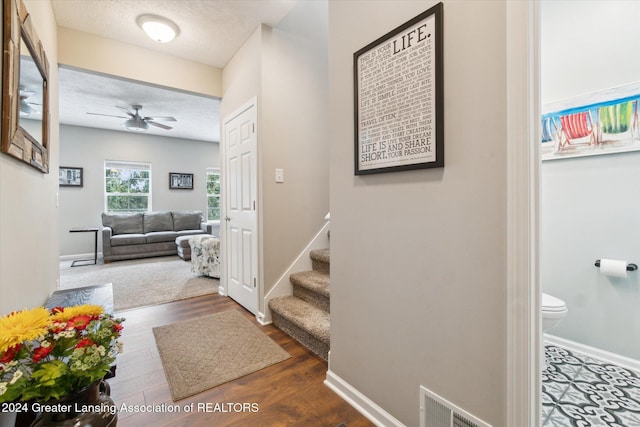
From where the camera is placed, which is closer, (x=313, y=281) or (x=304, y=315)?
(x=304, y=315)

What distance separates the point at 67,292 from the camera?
208 centimetres

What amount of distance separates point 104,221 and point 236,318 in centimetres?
468

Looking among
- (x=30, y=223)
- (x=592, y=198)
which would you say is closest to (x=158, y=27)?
(x=30, y=223)

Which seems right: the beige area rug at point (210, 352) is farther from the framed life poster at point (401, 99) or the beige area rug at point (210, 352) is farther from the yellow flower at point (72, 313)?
the framed life poster at point (401, 99)

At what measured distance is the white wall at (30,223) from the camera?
1.17 metres

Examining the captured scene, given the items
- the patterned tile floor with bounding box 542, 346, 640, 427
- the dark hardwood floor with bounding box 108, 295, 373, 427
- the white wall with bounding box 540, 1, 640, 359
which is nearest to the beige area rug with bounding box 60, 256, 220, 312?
the dark hardwood floor with bounding box 108, 295, 373, 427

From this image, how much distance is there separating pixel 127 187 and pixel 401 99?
692 cm

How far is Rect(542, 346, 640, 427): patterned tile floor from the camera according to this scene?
1.39 meters

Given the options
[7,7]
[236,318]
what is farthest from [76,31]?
[236,318]

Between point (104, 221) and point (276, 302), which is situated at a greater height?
point (104, 221)

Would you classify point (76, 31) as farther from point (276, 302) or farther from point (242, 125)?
point (276, 302)

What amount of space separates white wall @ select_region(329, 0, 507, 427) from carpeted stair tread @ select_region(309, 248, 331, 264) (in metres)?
0.92

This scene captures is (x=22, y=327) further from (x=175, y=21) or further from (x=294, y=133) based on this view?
(x=175, y=21)

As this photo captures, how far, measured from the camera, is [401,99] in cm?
121
